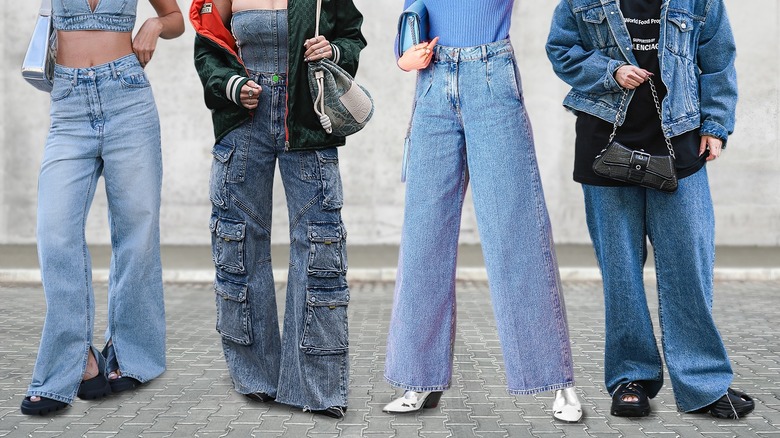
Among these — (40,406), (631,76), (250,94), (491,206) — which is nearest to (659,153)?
(631,76)

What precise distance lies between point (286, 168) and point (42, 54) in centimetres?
127

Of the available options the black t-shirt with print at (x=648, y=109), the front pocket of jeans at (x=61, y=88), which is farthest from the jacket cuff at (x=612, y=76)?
the front pocket of jeans at (x=61, y=88)

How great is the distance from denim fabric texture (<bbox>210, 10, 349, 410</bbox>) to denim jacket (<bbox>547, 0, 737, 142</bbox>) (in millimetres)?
1198

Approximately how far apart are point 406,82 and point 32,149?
5.11 m

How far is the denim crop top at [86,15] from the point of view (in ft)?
16.1

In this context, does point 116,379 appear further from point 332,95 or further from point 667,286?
point 667,286

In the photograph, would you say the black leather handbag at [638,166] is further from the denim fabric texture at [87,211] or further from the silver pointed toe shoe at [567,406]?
the denim fabric texture at [87,211]

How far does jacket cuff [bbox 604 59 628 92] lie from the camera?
4426mm

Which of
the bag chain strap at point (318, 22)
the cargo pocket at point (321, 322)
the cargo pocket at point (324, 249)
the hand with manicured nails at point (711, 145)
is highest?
the bag chain strap at point (318, 22)

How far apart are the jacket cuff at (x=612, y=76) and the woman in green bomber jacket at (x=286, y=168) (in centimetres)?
109

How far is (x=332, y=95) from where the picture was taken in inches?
175

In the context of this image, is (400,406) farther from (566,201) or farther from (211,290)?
(566,201)

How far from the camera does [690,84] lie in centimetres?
446

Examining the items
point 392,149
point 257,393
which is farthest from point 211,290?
point 257,393
